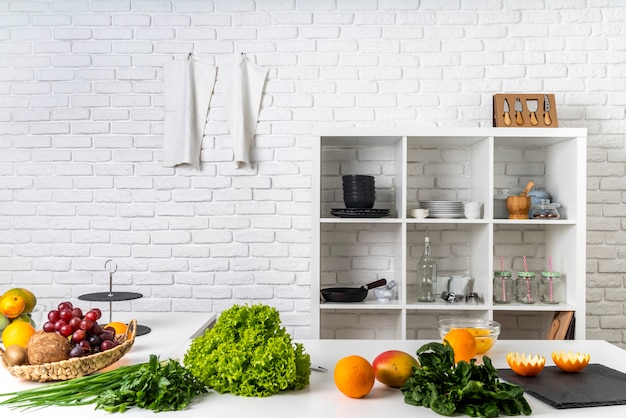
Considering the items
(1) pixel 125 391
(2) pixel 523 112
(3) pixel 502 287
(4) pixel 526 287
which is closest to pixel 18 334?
(1) pixel 125 391

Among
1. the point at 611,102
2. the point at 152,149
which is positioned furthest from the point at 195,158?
the point at 611,102

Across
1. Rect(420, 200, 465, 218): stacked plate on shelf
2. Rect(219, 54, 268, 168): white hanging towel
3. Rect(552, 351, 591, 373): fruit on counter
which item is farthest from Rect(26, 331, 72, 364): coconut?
Rect(420, 200, 465, 218): stacked plate on shelf

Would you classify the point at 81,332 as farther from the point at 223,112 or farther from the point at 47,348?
the point at 223,112

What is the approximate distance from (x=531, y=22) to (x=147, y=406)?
3.03 m

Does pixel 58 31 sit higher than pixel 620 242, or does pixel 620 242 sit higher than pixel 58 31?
pixel 58 31

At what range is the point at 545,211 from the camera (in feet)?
10.1

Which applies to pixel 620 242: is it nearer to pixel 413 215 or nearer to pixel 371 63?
pixel 413 215

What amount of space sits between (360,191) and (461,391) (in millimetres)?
1879

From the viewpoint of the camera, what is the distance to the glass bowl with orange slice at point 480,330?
5.89 feet

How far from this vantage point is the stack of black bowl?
10.2 ft

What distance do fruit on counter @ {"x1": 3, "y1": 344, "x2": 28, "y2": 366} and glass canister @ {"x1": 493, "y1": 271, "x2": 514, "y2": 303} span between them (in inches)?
91.2

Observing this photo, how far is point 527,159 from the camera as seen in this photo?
341 centimetres

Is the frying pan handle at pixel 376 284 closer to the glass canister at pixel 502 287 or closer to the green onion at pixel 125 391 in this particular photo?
the glass canister at pixel 502 287

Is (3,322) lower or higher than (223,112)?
lower
